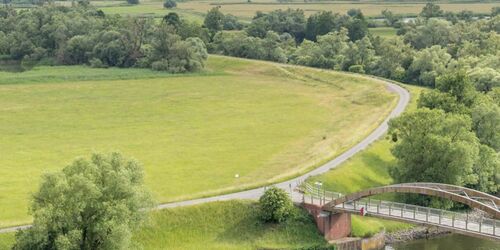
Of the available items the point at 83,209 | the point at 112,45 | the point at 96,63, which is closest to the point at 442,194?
the point at 83,209

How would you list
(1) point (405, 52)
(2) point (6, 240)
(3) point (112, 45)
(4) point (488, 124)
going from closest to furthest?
(2) point (6, 240)
(4) point (488, 124)
(1) point (405, 52)
(3) point (112, 45)

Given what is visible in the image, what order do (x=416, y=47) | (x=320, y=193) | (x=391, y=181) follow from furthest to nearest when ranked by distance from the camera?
(x=416, y=47)
(x=391, y=181)
(x=320, y=193)

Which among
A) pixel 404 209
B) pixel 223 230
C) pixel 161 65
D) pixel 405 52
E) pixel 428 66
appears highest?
pixel 404 209

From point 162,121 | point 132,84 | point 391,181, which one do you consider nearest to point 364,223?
point 391,181

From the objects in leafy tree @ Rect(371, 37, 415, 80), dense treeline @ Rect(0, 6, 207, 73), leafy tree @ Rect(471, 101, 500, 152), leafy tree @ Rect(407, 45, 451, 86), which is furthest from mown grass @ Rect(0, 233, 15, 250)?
leafy tree @ Rect(371, 37, 415, 80)

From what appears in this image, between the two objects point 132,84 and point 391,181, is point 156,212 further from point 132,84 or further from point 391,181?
point 132,84

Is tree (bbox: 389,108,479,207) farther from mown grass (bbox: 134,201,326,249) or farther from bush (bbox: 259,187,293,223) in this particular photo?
bush (bbox: 259,187,293,223)

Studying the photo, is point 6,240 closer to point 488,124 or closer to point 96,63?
point 488,124

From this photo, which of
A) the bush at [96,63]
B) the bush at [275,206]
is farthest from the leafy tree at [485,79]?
the bush at [96,63]
